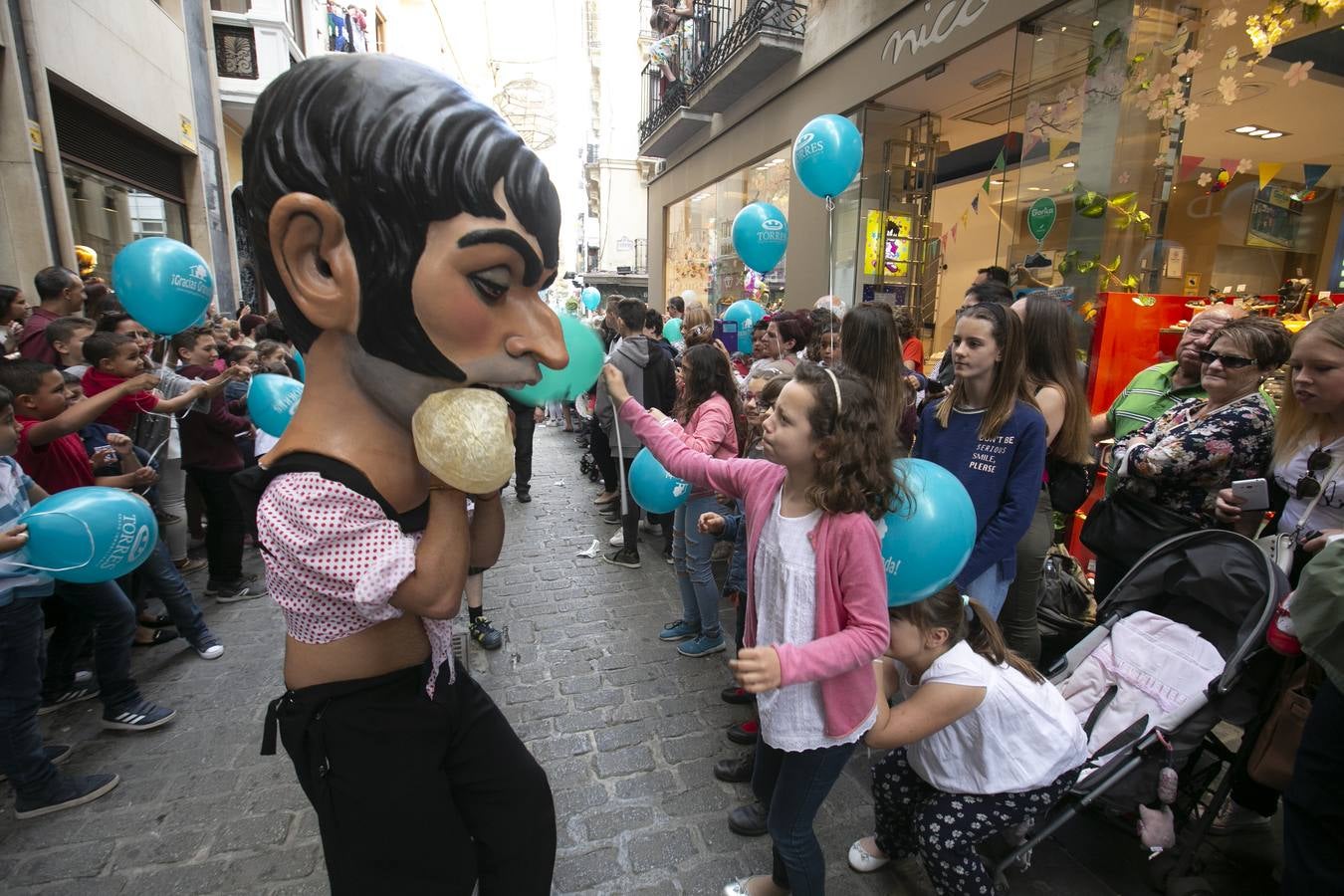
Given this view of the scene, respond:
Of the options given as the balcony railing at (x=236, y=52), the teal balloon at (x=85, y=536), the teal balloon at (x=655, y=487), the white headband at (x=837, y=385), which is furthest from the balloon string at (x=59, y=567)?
the balcony railing at (x=236, y=52)

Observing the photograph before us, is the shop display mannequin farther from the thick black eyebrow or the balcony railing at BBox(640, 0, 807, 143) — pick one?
the balcony railing at BBox(640, 0, 807, 143)

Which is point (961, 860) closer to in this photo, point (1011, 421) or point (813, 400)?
point (813, 400)

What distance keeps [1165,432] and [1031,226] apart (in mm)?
3543

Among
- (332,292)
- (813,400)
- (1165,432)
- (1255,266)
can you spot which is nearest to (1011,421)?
(1165,432)

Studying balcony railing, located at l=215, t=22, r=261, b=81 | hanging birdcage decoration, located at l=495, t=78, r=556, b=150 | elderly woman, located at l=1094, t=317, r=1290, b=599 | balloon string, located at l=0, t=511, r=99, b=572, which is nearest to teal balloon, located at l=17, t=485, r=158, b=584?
balloon string, located at l=0, t=511, r=99, b=572

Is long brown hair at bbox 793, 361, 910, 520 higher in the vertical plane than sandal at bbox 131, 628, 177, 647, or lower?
higher

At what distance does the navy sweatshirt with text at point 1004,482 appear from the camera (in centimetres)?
250

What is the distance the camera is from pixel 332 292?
1145 mm

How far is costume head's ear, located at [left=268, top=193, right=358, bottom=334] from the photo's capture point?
110 centimetres

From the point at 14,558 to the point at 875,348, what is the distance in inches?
136

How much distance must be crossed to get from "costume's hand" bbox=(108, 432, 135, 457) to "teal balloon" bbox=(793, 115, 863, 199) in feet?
15.9

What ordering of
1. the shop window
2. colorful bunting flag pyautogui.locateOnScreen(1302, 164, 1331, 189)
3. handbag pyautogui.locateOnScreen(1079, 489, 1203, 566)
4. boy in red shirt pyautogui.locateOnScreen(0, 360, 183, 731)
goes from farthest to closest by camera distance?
1. the shop window
2. colorful bunting flag pyautogui.locateOnScreen(1302, 164, 1331, 189)
3. boy in red shirt pyautogui.locateOnScreen(0, 360, 183, 731)
4. handbag pyautogui.locateOnScreen(1079, 489, 1203, 566)

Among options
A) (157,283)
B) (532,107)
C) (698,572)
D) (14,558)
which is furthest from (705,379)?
(532,107)

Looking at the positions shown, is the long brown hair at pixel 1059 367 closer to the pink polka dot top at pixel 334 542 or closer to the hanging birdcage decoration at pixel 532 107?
the pink polka dot top at pixel 334 542
